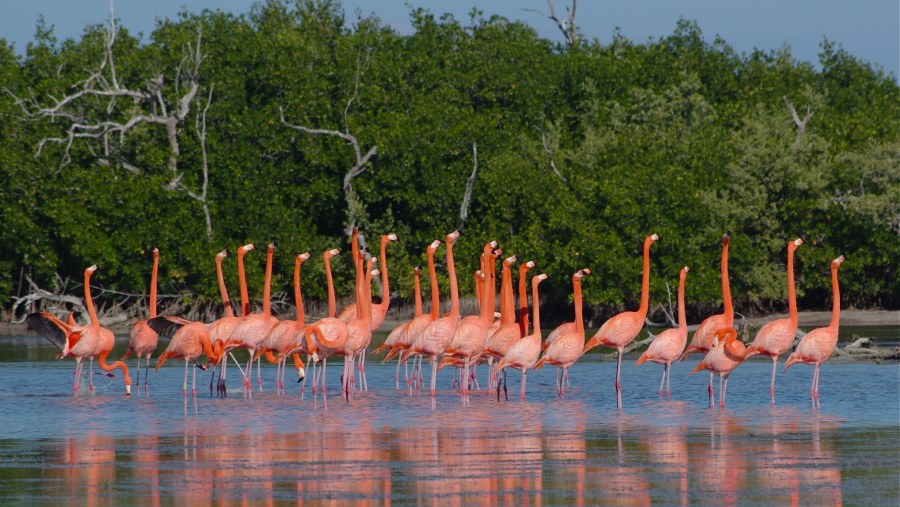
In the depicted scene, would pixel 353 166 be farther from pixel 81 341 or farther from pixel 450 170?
pixel 81 341

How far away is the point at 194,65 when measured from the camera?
1674 inches

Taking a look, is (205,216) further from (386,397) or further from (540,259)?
(386,397)

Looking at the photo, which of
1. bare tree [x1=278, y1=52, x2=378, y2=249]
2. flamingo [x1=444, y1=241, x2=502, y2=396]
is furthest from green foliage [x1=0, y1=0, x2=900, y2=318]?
flamingo [x1=444, y1=241, x2=502, y2=396]

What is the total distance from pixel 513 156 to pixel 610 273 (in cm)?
617

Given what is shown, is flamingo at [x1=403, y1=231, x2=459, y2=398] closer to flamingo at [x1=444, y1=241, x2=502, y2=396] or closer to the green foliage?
flamingo at [x1=444, y1=241, x2=502, y2=396]

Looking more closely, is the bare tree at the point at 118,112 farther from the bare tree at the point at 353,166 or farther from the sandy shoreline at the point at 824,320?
the sandy shoreline at the point at 824,320

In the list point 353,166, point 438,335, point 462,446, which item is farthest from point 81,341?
point 353,166

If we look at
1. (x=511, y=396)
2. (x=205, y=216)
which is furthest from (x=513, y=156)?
(x=511, y=396)

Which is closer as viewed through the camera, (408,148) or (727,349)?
(727,349)

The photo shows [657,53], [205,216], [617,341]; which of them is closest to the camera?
[617,341]

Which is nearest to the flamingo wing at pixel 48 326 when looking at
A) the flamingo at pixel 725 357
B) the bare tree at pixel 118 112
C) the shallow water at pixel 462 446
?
the shallow water at pixel 462 446

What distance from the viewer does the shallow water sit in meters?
10.0

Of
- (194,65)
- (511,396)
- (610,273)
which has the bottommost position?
(511,396)

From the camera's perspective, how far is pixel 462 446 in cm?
1271
